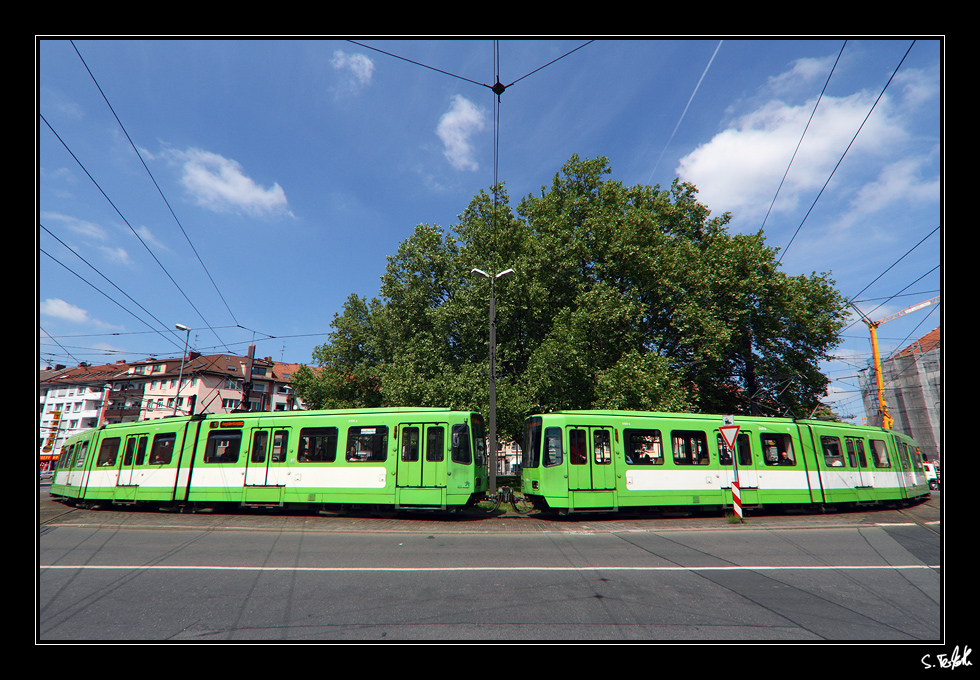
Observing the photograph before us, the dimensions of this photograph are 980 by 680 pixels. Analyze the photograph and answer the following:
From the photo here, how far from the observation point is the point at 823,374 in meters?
22.5

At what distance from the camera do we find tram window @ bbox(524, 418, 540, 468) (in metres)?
13.1

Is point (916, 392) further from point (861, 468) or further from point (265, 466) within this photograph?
point (265, 466)

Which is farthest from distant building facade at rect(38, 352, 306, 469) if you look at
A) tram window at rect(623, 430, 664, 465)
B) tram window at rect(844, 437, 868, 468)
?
tram window at rect(844, 437, 868, 468)

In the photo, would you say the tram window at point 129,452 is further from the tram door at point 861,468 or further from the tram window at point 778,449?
the tram door at point 861,468

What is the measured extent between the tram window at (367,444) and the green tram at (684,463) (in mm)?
4535

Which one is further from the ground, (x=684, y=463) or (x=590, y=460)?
(x=590, y=460)

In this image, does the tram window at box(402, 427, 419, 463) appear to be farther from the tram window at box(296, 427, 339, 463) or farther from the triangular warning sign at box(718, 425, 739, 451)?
the triangular warning sign at box(718, 425, 739, 451)

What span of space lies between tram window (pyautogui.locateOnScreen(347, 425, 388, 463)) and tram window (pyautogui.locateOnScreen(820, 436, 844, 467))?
1468 cm

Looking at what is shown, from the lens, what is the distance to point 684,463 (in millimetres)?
13336

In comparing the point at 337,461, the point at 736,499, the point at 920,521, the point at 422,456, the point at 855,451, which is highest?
the point at 855,451

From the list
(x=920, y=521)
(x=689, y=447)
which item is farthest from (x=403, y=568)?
(x=920, y=521)

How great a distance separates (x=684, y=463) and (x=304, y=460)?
38.8 ft
